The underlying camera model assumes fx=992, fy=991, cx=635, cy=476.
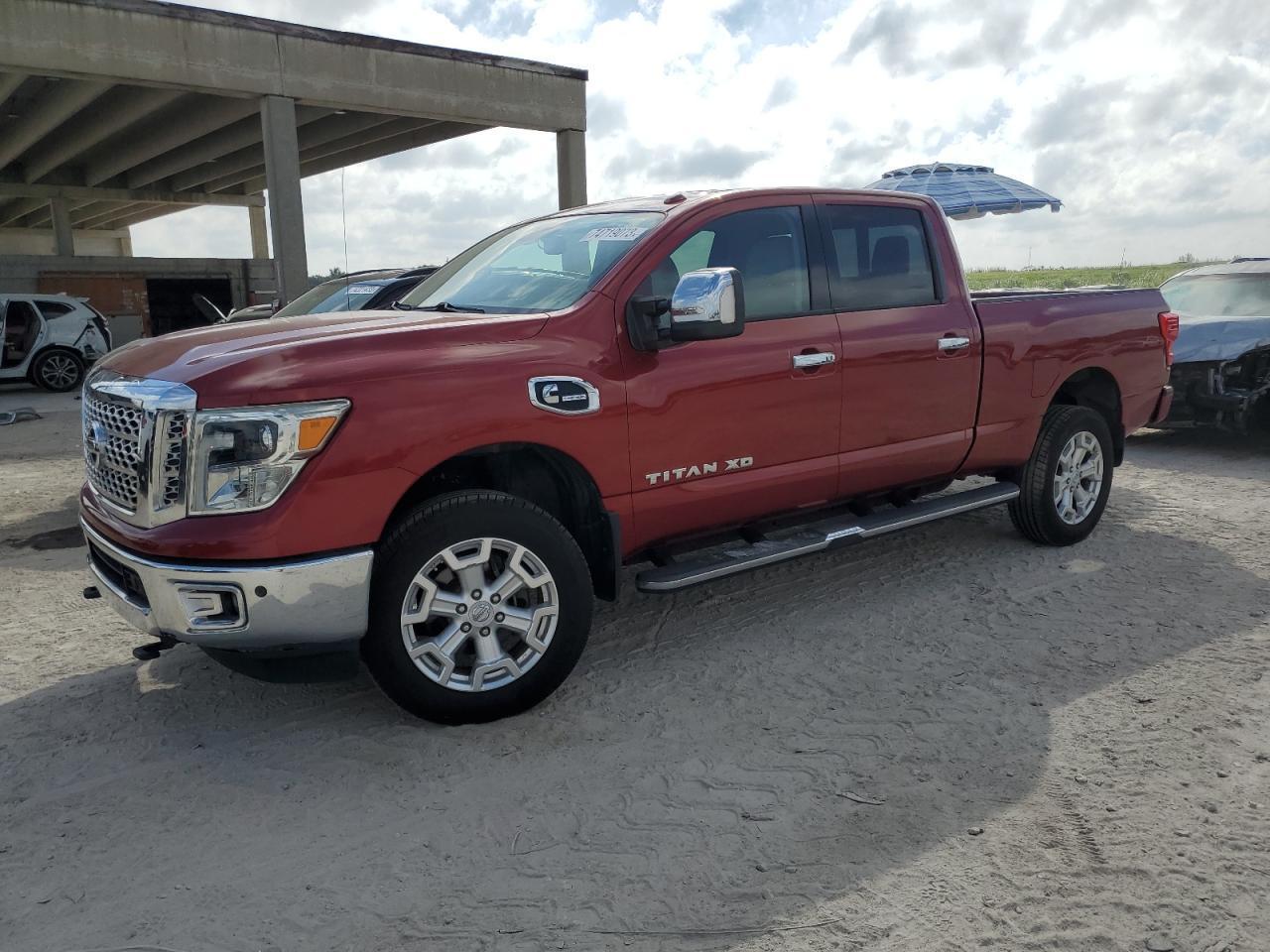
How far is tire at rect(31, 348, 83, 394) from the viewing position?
15.6 metres

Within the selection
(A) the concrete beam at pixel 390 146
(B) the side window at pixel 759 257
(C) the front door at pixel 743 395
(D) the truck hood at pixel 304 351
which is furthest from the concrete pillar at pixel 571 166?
(D) the truck hood at pixel 304 351

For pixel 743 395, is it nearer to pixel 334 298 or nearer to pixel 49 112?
pixel 334 298

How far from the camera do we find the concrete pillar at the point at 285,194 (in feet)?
54.1

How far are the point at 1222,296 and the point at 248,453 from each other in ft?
30.4

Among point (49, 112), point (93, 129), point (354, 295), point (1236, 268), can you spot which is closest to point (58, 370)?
point (49, 112)

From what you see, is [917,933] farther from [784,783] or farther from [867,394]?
[867,394]

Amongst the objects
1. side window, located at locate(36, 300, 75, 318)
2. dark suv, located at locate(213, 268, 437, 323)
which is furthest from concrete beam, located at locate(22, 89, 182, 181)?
dark suv, located at locate(213, 268, 437, 323)

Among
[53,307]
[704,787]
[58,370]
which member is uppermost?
[53,307]

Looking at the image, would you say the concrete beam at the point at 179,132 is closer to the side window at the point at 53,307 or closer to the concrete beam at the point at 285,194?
the concrete beam at the point at 285,194

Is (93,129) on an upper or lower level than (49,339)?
upper

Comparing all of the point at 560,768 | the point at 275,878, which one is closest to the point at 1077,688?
the point at 560,768

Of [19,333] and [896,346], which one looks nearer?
[896,346]

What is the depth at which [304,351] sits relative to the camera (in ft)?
10.8

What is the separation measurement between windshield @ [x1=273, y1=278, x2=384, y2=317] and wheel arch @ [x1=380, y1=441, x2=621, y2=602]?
5.10 metres
